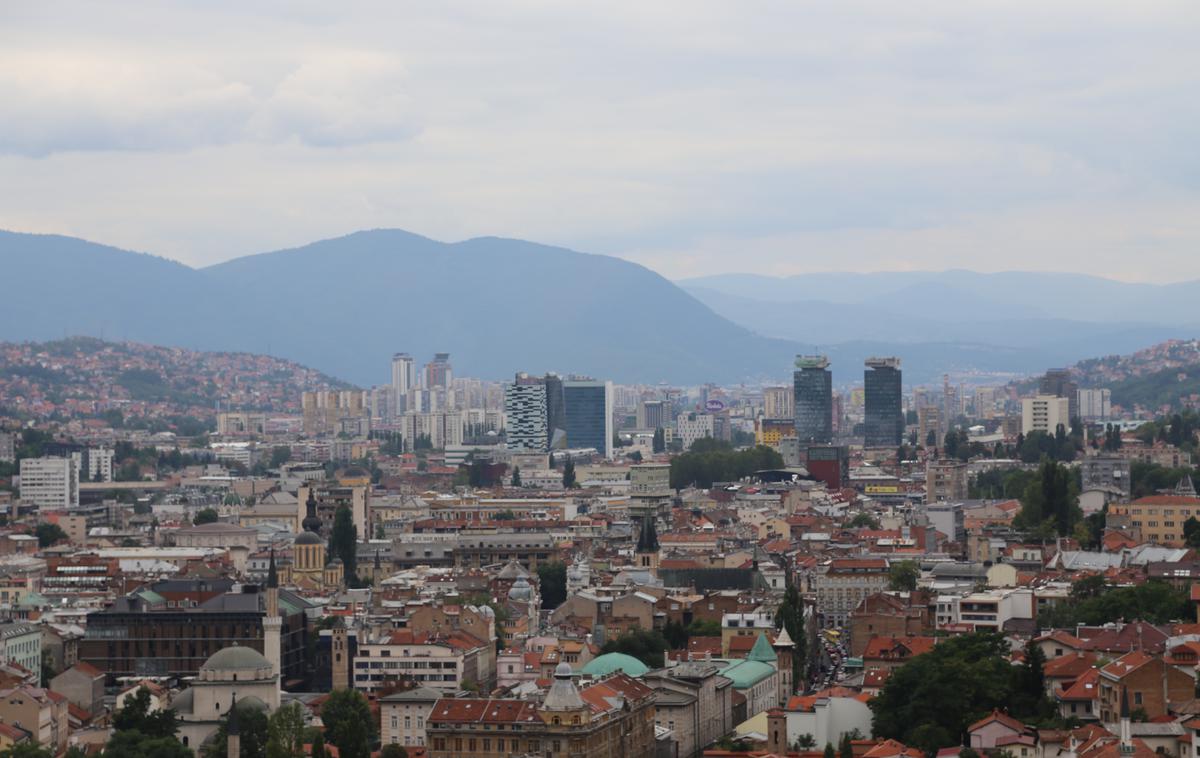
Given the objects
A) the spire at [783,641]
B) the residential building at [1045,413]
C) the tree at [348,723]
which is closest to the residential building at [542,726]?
the tree at [348,723]

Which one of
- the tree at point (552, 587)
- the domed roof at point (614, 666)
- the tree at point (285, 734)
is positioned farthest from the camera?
the tree at point (552, 587)

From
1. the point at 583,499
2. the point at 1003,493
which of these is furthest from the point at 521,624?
the point at 583,499

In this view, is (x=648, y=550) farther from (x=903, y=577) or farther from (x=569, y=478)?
(x=569, y=478)

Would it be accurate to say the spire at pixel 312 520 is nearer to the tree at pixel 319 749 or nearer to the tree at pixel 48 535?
the tree at pixel 48 535

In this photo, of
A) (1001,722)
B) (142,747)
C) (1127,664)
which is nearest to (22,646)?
(142,747)

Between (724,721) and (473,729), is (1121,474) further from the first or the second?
(473,729)

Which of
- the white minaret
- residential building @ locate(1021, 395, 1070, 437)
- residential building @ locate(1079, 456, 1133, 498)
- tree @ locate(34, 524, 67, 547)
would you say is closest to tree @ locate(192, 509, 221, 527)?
tree @ locate(34, 524, 67, 547)

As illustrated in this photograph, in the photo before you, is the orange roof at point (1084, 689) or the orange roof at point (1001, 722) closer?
the orange roof at point (1001, 722)
